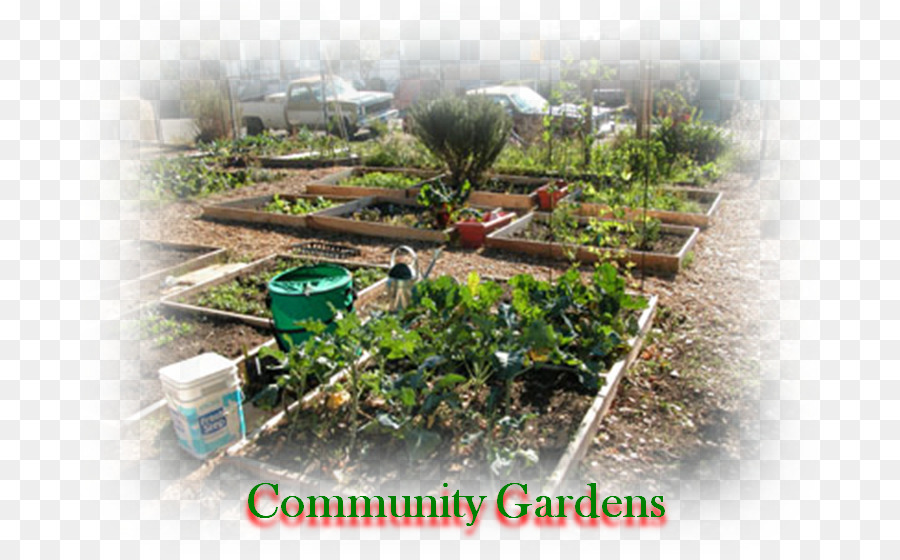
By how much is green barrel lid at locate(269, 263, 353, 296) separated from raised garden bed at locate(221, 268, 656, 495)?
47cm

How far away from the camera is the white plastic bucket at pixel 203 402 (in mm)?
2896

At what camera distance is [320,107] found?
15.8m

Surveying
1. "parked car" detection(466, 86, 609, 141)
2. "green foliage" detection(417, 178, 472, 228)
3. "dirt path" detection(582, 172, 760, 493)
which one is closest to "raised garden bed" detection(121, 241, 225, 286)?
"green foliage" detection(417, 178, 472, 228)

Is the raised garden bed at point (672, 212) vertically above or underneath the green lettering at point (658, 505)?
above

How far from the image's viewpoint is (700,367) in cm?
384

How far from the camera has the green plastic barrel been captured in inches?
142

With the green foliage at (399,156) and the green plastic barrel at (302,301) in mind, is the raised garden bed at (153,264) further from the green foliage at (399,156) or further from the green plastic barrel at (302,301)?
the green foliage at (399,156)

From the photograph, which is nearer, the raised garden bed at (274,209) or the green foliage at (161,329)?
the green foliage at (161,329)

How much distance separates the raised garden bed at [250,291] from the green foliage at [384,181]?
11.6ft

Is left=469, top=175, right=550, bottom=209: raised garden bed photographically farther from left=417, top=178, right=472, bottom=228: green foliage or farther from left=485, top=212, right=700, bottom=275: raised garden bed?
left=485, top=212, right=700, bottom=275: raised garden bed

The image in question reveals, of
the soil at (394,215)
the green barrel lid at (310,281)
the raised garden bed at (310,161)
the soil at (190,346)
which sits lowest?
the soil at (190,346)

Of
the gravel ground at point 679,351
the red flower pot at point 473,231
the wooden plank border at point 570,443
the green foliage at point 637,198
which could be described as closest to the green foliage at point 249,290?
the gravel ground at point 679,351

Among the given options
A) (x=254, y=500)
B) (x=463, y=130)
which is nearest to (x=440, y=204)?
(x=463, y=130)

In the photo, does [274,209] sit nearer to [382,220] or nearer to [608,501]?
[382,220]
